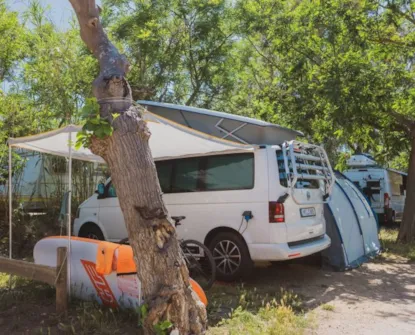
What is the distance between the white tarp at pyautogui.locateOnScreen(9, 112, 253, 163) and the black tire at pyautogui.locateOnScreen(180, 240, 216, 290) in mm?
1352

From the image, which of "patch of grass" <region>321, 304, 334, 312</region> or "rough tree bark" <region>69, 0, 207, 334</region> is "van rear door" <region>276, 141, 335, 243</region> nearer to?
"patch of grass" <region>321, 304, 334, 312</region>

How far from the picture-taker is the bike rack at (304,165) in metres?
6.30

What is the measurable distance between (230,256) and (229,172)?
1223mm

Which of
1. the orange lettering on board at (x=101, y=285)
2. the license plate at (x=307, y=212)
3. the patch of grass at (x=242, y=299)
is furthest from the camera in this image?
the license plate at (x=307, y=212)

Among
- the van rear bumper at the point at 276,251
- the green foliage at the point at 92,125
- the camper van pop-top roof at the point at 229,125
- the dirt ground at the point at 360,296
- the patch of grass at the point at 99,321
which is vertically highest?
the camper van pop-top roof at the point at 229,125

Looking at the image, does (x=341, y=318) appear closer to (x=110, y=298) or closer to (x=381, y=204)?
(x=110, y=298)

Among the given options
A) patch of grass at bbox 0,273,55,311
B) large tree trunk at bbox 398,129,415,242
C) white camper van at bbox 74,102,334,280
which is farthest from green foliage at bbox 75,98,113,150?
large tree trunk at bbox 398,129,415,242

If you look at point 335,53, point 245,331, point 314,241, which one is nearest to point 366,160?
point 335,53

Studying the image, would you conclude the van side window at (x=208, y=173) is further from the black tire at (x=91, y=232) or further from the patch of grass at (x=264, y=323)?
the patch of grass at (x=264, y=323)

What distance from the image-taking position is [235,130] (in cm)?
709

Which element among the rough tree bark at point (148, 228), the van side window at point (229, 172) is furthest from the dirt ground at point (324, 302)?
the van side window at point (229, 172)

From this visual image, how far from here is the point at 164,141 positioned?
634 cm

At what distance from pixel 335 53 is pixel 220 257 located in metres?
5.51

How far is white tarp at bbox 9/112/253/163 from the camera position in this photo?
5227 mm
